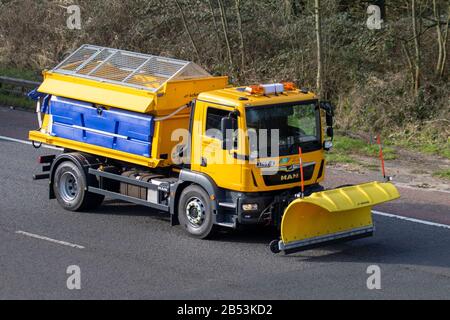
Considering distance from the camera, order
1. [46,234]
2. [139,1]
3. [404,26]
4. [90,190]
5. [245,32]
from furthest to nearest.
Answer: [139,1] < [245,32] < [404,26] < [90,190] < [46,234]

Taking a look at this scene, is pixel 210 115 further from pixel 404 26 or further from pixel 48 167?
pixel 404 26

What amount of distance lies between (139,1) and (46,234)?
15.8 metres

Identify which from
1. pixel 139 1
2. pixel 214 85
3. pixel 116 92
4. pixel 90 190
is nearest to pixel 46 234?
pixel 90 190

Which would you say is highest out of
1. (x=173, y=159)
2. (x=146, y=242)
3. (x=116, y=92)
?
(x=116, y=92)

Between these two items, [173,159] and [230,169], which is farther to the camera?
[173,159]

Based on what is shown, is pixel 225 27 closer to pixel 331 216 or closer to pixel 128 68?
pixel 128 68

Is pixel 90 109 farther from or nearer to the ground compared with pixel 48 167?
farther from the ground

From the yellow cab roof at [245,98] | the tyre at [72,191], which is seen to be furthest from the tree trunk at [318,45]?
the tyre at [72,191]

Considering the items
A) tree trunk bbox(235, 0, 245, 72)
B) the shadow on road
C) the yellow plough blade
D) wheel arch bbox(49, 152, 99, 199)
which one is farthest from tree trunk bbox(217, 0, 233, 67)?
the yellow plough blade

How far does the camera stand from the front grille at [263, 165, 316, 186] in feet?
44.0

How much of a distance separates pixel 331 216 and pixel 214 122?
2116 millimetres

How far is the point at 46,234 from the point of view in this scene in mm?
14172

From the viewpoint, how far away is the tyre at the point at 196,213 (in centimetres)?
1366

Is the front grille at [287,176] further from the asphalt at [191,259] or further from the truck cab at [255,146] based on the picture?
the asphalt at [191,259]
